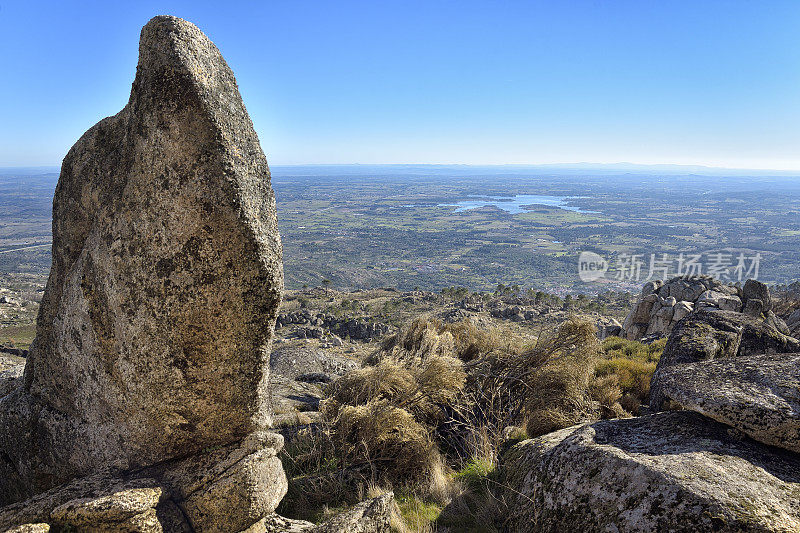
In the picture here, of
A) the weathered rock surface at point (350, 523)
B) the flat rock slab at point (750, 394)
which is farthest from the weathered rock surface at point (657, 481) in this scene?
the weathered rock surface at point (350, 523)

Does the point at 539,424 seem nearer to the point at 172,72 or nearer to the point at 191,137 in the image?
the point at 191,137

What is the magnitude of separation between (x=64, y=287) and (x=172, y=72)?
278 cm

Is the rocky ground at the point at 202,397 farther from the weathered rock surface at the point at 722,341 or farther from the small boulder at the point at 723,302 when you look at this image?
the small boulder at the point at 723,302

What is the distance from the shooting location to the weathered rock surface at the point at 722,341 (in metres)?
6.82

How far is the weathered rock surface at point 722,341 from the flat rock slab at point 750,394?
1.53 meters

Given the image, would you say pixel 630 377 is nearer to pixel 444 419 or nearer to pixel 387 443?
pixel 444 419

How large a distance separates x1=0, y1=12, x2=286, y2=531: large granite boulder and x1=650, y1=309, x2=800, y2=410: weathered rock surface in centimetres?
596

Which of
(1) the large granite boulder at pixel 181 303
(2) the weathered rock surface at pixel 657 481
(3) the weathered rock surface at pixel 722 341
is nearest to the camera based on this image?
(2) the weathered rock surface at pixel 657 481

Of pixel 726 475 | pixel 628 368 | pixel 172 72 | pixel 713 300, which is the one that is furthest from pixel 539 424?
pixel 713 300

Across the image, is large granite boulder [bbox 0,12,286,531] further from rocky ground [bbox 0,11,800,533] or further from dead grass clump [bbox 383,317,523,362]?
Answer: dead grass clump [bbox 383,317,523,362]

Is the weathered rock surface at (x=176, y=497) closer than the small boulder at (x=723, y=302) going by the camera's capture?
Yes

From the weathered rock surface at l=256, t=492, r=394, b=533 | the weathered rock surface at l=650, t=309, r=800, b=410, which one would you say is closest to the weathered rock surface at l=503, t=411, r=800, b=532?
the weathered rock surface at l=256, t=492, r=394, b=533

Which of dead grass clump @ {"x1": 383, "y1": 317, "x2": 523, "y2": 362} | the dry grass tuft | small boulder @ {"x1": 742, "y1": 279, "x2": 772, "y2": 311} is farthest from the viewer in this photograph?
small boulder @ {"x1": 742, "y1": 279, "x2": 772, "y2": 311}

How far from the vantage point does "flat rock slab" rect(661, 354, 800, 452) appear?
4.16 meters
